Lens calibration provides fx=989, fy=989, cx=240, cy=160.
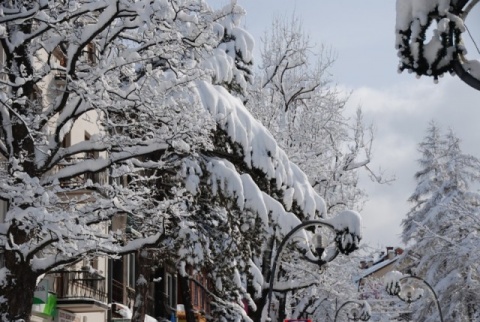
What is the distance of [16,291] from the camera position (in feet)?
46.0

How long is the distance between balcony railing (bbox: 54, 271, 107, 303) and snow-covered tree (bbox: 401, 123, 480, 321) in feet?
63.3

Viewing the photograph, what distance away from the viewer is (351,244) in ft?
71.4

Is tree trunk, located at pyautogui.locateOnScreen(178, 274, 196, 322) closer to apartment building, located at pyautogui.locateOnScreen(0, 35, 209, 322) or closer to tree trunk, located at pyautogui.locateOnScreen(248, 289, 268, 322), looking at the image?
apartment building, located at pyautogui.locateOnScreen(0, 35, 209, 322)

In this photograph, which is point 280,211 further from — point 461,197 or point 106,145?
point 461,197

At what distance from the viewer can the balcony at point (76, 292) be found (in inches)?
962

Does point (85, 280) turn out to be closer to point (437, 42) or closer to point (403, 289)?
point (403, 289)

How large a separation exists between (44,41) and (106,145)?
1984 mm

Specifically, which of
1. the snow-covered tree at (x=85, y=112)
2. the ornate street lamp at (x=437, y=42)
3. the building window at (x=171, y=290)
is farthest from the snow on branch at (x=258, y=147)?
the building window at (x=171, y=290)

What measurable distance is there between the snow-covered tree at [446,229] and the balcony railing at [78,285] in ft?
63.3

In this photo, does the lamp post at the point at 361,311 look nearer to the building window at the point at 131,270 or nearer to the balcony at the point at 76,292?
the building window at the point at 131,270

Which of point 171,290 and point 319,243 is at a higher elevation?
point 171,290

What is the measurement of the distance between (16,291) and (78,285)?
1156cm

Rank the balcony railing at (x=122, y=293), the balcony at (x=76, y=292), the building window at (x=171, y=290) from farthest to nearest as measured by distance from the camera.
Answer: the building window at (x=171, y=290), the balcony railing at (x=122, y=293), the balcony at (x=76, y=292)

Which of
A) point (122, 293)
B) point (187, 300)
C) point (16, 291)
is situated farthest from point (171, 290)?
point (16, 291)
